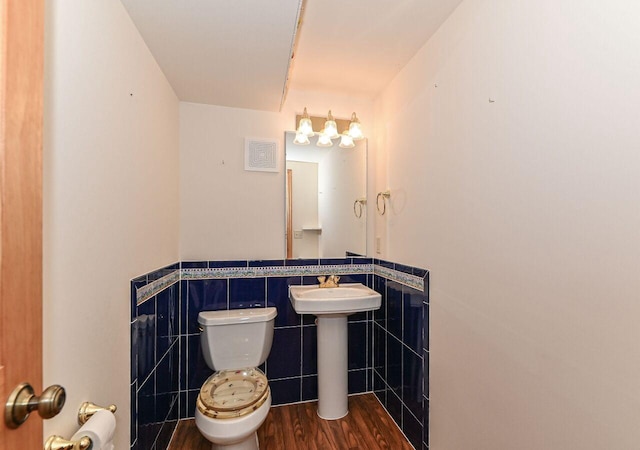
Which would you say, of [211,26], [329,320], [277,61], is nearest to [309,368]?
[329,320]

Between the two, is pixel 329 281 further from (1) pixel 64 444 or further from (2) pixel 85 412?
(1) pixel 64 444

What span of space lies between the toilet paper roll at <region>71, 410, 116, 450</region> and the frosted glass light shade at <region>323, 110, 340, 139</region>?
190 cm

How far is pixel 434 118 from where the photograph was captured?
157 centimetres

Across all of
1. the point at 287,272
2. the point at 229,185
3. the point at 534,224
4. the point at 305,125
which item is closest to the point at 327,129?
the point at 305,125

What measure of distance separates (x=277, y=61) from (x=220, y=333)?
5.31 feet

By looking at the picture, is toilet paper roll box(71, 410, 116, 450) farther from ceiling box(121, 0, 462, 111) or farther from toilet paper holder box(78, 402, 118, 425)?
ceiling box(121, 0, 462, 111)

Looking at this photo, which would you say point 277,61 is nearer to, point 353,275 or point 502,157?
point 502,157

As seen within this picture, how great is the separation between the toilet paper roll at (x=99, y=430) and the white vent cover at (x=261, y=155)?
1.64 m

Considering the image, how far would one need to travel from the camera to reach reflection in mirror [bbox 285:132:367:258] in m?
2.24

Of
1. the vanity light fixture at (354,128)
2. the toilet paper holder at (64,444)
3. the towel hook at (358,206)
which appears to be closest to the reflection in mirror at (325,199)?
the towel hook at (358,206)

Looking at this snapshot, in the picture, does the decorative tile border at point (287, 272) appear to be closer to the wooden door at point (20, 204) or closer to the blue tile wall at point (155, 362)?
the blue tile wall at point (155, 362)

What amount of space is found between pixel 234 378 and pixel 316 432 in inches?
24.8

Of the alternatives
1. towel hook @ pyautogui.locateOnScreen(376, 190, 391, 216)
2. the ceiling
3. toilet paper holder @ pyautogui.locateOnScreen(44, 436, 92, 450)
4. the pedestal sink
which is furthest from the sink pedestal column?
the ceiling

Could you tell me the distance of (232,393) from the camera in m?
1.71
